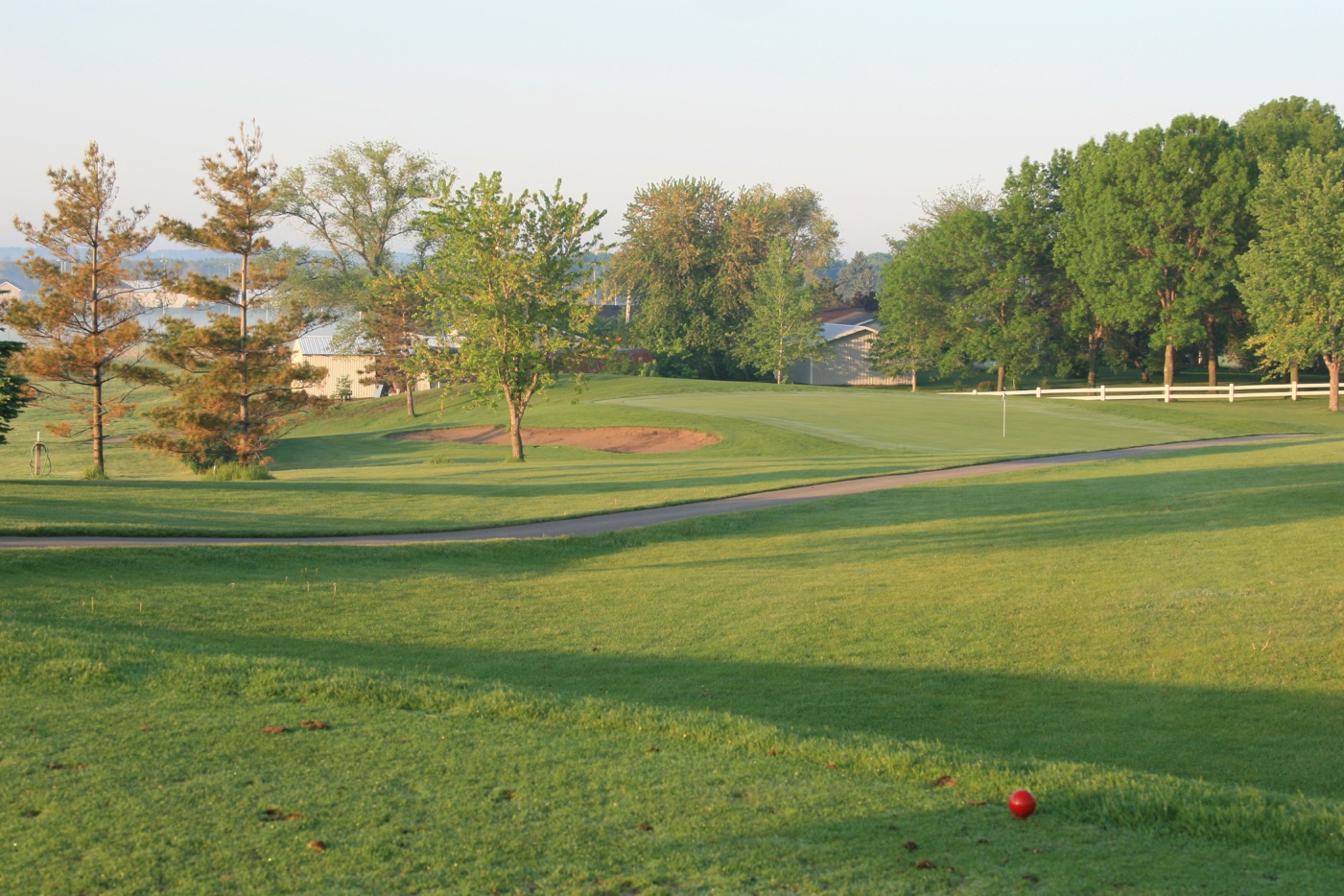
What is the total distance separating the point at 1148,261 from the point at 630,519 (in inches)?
2125

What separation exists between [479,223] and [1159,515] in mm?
25106

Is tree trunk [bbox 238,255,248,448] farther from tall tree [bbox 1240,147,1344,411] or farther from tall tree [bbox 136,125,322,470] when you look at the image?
tall tree [bbox 1240,147,1344,411]

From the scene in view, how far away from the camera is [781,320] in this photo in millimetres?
77688

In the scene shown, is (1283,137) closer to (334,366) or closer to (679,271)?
(679,271)

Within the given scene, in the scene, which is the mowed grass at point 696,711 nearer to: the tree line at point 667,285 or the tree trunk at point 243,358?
the tree line at point 667,285

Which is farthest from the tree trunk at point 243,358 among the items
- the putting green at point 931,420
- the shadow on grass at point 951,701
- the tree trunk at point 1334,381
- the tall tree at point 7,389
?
the tree trunk at point 1334,381

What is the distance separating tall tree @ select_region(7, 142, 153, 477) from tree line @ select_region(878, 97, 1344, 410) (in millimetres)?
53867

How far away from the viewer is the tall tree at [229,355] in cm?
4000

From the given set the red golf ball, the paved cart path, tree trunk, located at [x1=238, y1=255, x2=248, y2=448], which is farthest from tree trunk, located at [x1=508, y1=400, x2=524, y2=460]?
the red golf ball

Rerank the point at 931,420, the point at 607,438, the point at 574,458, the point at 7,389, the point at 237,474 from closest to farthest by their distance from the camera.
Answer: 1. the point at 7,389
2. the point at 237,474
3. the point at 574,458
4. the point at 607,438
5. the point at 931,420

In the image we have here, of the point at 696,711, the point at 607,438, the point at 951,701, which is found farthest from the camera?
the point at 607,438

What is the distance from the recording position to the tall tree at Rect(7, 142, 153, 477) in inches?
1411

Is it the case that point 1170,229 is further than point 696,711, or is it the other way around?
point 1170,229

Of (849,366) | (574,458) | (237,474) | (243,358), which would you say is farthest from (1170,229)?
(237,474)
